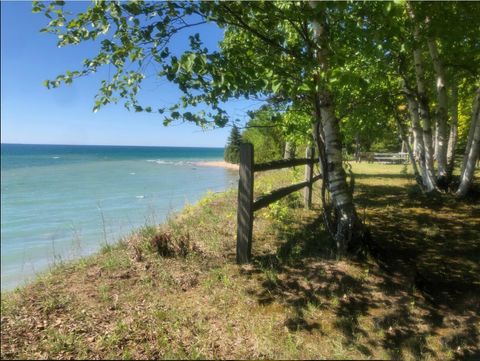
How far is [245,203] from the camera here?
191 inches

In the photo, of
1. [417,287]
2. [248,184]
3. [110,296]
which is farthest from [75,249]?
[417,287]

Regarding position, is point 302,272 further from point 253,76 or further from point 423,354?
point 253,76

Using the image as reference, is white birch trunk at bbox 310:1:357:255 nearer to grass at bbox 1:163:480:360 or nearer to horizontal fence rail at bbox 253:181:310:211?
grass at bbox 1:163:480:360

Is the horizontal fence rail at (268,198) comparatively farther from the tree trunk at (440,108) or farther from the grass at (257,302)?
the tree trunk at (440,108)

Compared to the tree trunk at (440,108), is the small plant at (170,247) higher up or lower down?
lower down

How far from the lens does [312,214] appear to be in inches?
309

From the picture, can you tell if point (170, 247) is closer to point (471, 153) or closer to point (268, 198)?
point (268, 198)

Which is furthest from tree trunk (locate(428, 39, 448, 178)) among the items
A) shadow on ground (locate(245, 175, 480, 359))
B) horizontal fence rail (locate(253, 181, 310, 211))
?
horizontal fence rail (locate(253, 181, 310, 211))

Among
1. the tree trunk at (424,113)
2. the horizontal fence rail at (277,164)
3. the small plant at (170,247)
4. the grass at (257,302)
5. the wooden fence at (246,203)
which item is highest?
the tree trunk at (424,113)

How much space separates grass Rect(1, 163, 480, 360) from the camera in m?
3.04

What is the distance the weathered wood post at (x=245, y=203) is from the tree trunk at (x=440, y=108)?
6.48m

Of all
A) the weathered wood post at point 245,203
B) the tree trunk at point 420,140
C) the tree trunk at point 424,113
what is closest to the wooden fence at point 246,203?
the weathered wood post at point 245,203

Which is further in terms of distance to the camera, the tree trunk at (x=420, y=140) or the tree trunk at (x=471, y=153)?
the tree trunk at (x=420, y=140)

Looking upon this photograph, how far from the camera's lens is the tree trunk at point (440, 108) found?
8656 mm
